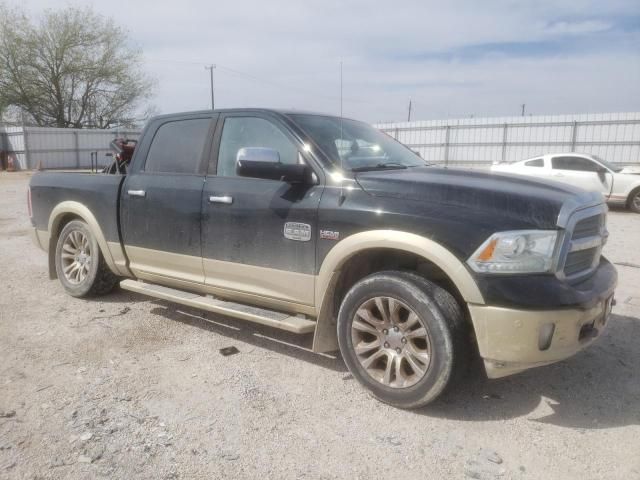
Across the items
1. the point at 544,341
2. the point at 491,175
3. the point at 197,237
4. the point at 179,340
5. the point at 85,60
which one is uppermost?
the point at 85,60

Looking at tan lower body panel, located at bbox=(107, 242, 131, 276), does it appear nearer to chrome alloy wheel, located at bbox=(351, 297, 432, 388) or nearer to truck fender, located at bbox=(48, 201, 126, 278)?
truck fender, located at bbox=(48, 201, 126, 278)

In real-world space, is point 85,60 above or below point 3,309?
above

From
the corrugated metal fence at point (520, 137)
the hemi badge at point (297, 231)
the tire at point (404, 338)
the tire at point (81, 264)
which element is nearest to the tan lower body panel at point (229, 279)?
the hemi badge at point (297, 231)

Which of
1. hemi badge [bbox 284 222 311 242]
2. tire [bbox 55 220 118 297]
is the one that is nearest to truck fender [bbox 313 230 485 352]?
hemi badge [bbox 284 222 311 242]

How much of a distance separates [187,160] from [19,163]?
30693 millimetres

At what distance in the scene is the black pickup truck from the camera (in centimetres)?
286

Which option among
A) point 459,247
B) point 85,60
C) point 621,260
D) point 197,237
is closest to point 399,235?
point 459,247

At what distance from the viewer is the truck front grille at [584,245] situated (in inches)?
118

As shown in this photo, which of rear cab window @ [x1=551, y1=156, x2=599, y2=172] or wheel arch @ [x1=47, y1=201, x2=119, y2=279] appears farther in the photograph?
rear cab window @ [x1=551, y1=156, x2=599, y2=172]

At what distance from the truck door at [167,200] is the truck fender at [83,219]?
1.00 feet

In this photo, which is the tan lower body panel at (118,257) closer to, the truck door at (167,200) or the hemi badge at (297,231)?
the truck door at (167,200)

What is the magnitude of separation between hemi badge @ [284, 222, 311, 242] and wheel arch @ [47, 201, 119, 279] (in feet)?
7.23

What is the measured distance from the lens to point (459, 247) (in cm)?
293

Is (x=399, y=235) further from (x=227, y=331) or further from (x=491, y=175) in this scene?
(x=227, y=331)
